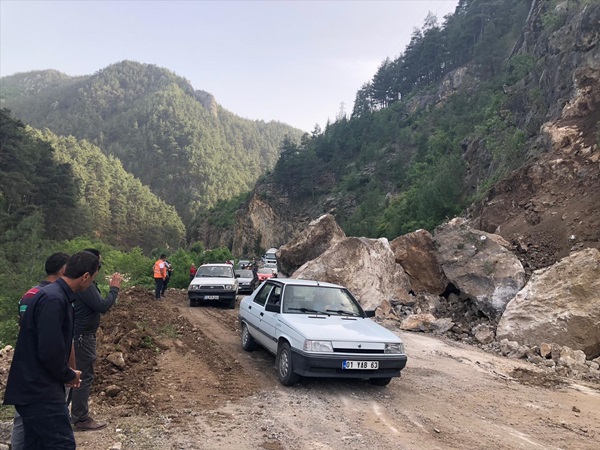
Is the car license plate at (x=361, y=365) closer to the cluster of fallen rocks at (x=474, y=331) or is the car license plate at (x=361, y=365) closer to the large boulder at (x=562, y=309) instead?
the cluster of fallen rocks at (x=474, y=331)

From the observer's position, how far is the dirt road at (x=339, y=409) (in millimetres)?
4508

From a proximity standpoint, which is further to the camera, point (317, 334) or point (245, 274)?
point (245, 274)

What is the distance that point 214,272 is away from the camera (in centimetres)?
1659

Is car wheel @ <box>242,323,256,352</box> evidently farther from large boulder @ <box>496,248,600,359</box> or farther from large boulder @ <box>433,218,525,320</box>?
large boulder @ <box>433,218,525,320</box>

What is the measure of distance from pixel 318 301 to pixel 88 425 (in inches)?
154

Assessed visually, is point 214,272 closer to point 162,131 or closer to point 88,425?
point 88,425

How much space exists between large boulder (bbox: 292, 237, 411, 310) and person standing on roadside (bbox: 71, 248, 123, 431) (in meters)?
10.7

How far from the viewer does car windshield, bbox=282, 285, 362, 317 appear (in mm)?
7180

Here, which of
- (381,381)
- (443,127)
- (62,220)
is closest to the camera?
(381,381)

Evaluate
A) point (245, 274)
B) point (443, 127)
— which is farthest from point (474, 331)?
point (443, 127)

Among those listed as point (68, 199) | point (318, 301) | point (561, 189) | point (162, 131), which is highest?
point (162, 131)

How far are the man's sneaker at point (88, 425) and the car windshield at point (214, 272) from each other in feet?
38.7

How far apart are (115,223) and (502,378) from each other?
8179 centimetres

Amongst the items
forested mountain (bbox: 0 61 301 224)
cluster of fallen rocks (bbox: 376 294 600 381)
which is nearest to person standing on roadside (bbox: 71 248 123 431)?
cluster of fallen rocks (bbox: 376 294 600 381)
